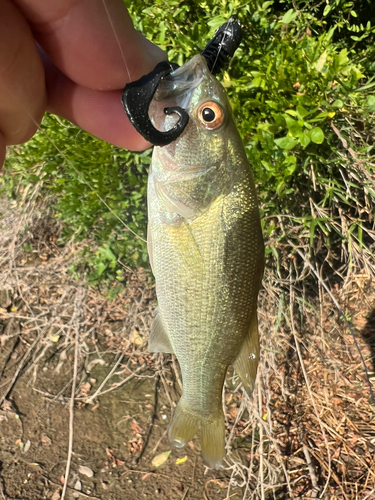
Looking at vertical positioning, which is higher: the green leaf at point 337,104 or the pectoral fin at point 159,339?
the green leaf at point 337,104

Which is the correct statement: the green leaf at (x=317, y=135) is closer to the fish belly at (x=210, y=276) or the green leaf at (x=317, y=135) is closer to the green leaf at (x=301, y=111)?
the green leaf at (x=301, y=111)

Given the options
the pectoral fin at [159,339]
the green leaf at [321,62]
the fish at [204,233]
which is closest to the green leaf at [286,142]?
the green leaf at [321,62]

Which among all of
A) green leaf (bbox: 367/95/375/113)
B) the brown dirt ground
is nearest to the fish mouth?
green leaf (bbox: 367/95/375/113)

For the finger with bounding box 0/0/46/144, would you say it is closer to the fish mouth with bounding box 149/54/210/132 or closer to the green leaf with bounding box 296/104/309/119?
the fish mouth with bounding box 149/54/210/132

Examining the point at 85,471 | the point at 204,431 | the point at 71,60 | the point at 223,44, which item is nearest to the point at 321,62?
the point at 223,44

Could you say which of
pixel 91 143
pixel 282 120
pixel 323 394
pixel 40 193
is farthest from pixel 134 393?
pixel 282 120

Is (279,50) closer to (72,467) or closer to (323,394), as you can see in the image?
(323,394)

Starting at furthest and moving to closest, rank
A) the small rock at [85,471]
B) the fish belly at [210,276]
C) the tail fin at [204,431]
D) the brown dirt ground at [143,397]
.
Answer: the small rock at [85,471], the brown dirt ground at [143,397], the tail fin at [204,431], the fish belly at [210,276]
